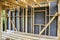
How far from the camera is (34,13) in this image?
726cm

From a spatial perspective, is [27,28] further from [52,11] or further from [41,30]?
[52,11]

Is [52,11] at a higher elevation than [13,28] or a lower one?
higher

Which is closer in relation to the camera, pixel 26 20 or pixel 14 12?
pixel 26 20

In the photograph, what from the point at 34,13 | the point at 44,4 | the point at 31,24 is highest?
the point at 44,4

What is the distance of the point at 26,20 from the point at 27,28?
0.67 meters

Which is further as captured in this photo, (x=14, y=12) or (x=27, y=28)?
(x=14, y=12)

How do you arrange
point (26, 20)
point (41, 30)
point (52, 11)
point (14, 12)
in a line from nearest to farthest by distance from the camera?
point (52, 11) < point (41, 30) < point (26, 20) < point (14, 12)

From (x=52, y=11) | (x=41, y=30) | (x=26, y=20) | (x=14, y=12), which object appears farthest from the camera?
(x=14, y=12)

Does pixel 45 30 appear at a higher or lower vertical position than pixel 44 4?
lower

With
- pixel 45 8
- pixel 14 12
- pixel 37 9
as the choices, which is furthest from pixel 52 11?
pixel 14 12

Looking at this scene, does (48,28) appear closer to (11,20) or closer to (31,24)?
(31,24)

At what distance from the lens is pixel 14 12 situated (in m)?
8.28

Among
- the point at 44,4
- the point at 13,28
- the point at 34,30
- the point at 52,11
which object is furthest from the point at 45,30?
the point at 13,28

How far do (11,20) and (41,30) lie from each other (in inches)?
121
